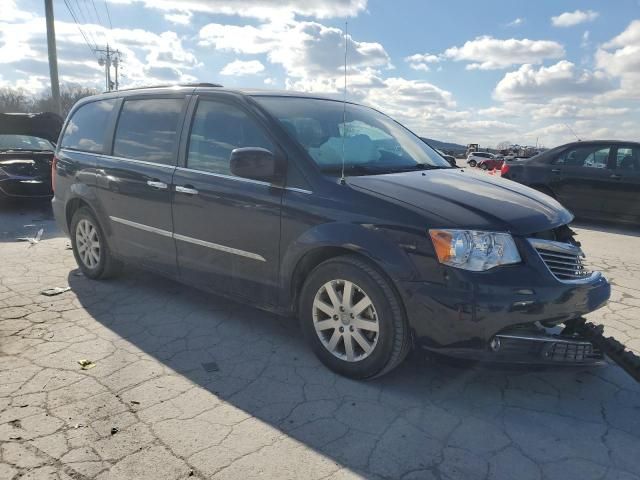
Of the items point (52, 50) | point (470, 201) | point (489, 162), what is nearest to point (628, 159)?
point (470, 201)

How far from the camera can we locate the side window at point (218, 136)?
3576mm

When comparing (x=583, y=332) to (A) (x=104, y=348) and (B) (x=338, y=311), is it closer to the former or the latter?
(B) (x=338, y=311)

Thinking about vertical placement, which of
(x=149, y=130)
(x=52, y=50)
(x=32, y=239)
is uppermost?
(x=52, y=50)

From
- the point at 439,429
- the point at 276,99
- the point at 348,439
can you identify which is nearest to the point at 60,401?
the point at 348,439

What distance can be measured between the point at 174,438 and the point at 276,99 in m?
2.42

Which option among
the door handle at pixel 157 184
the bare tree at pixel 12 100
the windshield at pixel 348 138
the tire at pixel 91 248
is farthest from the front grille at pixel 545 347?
the bare tree at pixel 12 100

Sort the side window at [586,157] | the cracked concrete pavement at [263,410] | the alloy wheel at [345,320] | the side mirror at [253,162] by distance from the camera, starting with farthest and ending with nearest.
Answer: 1. the side window at [586,157]
2. the side mirror at [253,162]
3. the alloy wheel at [345,320]
4. the cracked concrete pavement at [263,410]

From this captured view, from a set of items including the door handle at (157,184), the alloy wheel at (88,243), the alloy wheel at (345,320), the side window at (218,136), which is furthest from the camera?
the alloy wheel at (88,243)

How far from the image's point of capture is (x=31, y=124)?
9930 mm

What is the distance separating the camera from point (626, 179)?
8648 millimetres

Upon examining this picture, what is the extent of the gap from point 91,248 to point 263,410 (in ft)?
10.0

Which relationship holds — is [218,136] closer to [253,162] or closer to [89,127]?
[253,162]

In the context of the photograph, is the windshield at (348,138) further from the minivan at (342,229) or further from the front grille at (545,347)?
the front grille at (545,347)

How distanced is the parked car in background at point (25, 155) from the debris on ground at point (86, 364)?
21.8 feet
